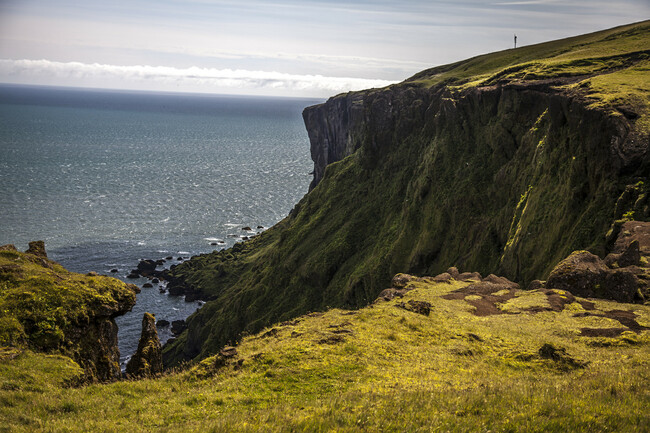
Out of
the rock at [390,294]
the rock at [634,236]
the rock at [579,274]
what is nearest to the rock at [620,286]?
the rock at [579,274]

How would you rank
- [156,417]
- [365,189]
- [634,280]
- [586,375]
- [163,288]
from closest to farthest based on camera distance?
[156,417], [586,375], [634,280], [365,189], [163,288]

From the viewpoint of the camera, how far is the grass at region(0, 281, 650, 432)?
13.8m

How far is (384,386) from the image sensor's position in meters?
17.8

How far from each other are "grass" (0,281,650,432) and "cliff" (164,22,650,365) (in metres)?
16.7

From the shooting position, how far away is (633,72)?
53.6 meters

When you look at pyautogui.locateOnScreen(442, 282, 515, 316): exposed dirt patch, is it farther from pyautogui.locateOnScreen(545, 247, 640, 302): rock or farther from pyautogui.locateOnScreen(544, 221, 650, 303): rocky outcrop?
pyautogui.locateOnScreen(545, 247, 640, 302): rock

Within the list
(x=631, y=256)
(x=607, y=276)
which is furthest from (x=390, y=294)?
(x=631, y=256)

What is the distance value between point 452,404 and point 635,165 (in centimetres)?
3206

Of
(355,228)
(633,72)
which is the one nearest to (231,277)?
(355,228)

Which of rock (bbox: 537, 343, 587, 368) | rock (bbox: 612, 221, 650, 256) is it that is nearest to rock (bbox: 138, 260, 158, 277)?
rock (bbox: 612, 221, 650, 256)

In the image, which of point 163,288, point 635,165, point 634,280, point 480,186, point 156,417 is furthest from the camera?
point 163,288

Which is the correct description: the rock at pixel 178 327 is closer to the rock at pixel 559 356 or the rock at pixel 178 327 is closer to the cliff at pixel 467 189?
the cliff at pixel 467 189

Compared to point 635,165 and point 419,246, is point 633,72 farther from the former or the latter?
point 419,246

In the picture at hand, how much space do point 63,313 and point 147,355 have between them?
5.17 m
